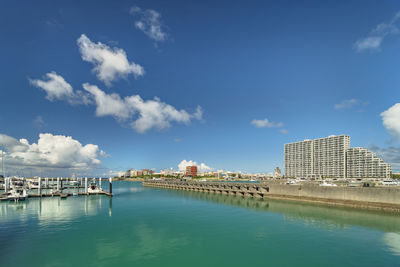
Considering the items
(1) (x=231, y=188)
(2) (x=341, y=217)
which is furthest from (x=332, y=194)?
(1) (x=231, y=188)

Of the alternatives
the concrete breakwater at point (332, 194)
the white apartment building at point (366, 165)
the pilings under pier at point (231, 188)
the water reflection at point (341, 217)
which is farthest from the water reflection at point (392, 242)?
the white apartment building at point (366, 165)

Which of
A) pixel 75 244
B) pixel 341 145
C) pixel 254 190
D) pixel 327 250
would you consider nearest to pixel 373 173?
pixel 341 145

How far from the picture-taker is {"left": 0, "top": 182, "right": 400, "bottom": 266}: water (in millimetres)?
23891

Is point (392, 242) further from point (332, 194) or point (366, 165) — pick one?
point (366, 165)

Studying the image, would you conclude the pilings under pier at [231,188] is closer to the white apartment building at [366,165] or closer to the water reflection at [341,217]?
the water reflection at [341,217]

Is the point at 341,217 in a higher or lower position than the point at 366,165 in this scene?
higher

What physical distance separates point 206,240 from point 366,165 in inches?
8186

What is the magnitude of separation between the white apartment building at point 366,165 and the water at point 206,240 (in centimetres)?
17269

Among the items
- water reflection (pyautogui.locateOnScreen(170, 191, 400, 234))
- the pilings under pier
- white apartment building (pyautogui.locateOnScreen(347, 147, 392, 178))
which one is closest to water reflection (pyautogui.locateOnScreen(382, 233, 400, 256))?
water reflection (pyautogui.locateOnScreen(170, 191, 400, 234))

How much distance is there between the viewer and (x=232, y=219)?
45.7 m

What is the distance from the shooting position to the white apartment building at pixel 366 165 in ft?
593

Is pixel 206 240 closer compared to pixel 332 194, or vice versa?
pixel 206 240

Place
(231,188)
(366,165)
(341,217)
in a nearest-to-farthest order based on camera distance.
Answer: (341,217), (231,188), (366,165)

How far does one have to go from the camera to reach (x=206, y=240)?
31156 millimetres
